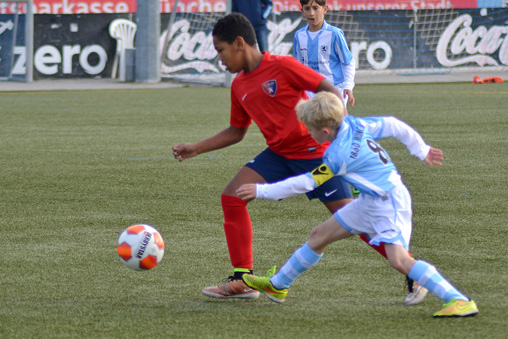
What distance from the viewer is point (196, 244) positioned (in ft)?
17.7

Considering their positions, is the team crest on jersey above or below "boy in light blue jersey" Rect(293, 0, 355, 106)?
above

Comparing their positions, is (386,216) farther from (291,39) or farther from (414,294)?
(291,39)

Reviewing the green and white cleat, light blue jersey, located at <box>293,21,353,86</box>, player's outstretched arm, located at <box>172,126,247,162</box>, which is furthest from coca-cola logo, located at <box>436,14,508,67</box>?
the green and white cleat

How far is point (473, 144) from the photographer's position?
9945 mm

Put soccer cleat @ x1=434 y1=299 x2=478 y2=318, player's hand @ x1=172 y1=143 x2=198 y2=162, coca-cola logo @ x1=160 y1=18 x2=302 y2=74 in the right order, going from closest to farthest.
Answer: soccer cleat @ x1=434 y1=299 x2=478 y2=318
player's hand @ x1=172 y1=143 x2=198 y2=162
coca-cola logo @ x1=160 y1=18 x2=302 y2=74

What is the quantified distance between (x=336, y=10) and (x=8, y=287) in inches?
856

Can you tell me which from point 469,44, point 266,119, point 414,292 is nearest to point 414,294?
point 414,292

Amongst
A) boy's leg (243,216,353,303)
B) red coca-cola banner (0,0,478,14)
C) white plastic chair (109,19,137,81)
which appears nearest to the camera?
boy's leg (243,216,353,303)

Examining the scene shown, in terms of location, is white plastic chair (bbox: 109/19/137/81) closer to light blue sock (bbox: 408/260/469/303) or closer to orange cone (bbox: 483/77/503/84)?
orange cone (bbox: 483/77/503/84)

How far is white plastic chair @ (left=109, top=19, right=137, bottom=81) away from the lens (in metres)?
24.0

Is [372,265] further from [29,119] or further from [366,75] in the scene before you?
[366,75]

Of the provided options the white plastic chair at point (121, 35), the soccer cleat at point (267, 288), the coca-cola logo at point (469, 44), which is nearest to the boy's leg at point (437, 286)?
the soccer cleat at point (267, 288)

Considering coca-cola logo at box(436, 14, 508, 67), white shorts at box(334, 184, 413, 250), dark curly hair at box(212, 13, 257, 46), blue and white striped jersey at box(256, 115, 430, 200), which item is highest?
dark curly hair at box(212, 13, 257, 46)

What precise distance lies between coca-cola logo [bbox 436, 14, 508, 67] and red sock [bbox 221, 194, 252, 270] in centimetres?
2163
